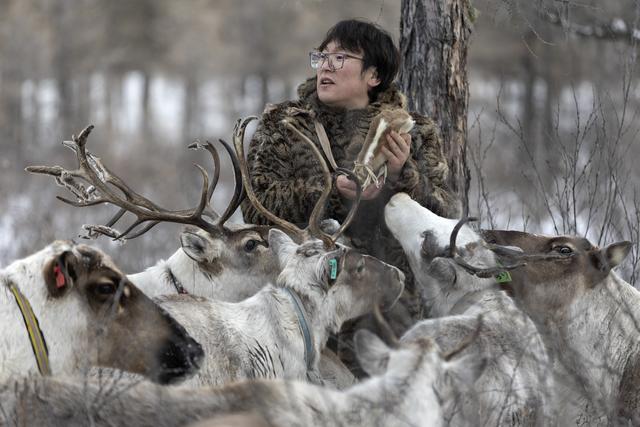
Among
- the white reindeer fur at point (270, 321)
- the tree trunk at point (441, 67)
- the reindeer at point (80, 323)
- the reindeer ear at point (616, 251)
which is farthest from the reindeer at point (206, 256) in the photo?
the reindeer ear at point (616, 251)

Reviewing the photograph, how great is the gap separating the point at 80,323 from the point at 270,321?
1067mm

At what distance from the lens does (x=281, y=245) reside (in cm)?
554

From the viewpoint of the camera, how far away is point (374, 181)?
19.1ft

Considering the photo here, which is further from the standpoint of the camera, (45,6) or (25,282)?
(45,6)

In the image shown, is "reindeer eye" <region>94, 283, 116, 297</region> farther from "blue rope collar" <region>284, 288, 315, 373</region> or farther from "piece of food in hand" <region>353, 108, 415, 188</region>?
"piece of food in hand" <region>353, 108, 415, 188</region>

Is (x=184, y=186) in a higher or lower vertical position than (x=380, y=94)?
lower

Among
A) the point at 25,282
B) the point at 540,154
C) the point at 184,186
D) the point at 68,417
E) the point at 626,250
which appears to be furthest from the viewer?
the point at 540,154

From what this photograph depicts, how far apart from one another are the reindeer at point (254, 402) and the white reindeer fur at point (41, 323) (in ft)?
1.39

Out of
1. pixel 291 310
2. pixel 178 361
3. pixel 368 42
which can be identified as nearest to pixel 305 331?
pixel 291 310

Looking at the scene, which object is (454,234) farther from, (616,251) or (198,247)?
(198,247)

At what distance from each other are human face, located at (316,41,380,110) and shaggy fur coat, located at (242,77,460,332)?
0.27 feet

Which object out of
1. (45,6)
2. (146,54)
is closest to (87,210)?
(45,6)

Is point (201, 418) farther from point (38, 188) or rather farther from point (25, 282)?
point (38, 188)

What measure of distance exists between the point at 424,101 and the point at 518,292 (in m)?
1.82
